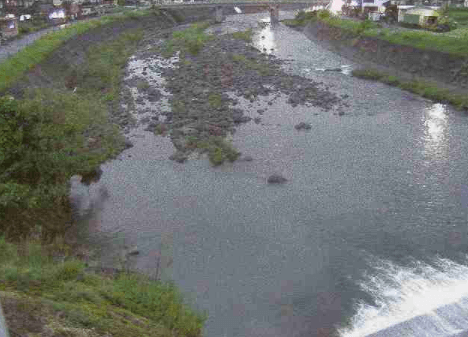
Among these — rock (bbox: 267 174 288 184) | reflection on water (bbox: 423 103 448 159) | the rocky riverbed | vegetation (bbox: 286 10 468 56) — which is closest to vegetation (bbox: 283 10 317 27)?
vegetation (bbox: 286 10 468 56)

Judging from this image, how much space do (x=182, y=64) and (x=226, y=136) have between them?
21.1 meters

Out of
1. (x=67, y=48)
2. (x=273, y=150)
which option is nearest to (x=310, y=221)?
(x=273, y=150)

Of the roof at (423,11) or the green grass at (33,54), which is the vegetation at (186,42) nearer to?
the green grass at (33,54)

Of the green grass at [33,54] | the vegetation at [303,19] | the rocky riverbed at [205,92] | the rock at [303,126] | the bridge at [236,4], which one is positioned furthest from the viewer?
the bridge at [236,4]

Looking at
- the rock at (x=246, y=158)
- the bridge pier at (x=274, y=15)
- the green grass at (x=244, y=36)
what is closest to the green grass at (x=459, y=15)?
the green grass at (x=244, y=36)

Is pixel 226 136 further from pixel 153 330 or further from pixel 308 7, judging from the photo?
pixel 308 7

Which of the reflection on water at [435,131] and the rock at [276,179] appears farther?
the reflection on water at [435,131]

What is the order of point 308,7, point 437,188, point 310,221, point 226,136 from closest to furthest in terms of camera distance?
1. point 310,221
2. point 437,188
3. point 226,136
4. point 308,7

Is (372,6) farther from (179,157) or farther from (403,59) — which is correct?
(179,157)

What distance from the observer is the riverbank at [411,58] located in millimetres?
35375

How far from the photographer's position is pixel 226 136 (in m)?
26.9

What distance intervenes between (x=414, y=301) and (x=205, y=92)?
24.9 meters

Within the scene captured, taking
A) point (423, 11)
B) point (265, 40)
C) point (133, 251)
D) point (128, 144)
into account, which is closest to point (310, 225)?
point (133, 251)

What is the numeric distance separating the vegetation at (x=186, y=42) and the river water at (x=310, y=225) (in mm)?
26204
